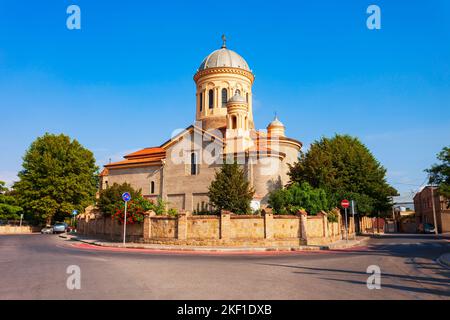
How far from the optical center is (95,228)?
30375 mm

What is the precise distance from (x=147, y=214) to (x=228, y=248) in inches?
245

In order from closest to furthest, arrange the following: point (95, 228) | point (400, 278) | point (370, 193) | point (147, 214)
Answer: point (400, 278)
point (147, 214)
point (95, 228)
point (370, 193)

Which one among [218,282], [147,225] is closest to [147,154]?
[147,225]

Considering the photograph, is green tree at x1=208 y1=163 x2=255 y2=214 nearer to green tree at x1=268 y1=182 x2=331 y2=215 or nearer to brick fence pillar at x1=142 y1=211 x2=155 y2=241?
green tree at x1=268 y1=182 x2=331 y2=215

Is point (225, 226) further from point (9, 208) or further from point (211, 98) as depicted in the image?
point (9, 208)

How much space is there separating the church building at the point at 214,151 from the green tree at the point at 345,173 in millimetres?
3170

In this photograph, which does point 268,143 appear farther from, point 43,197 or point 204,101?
point 43,197

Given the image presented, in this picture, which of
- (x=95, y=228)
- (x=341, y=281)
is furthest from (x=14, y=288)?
(x=95, y=228)

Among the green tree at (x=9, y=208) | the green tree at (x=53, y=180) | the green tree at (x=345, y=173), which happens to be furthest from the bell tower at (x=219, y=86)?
the green tree at (x=9, y=208)

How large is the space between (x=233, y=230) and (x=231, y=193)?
5.94 meters

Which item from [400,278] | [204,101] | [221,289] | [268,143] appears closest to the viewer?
[221,289]

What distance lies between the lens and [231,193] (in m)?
26.7

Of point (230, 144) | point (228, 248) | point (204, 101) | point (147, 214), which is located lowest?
point (228, 248)

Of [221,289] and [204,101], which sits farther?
[204,101]
